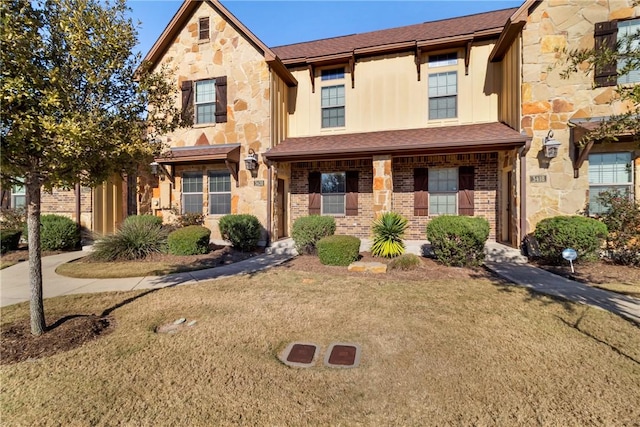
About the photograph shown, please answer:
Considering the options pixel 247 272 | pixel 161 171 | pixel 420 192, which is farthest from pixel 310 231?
pixel 161 171

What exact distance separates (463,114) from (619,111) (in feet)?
13.9

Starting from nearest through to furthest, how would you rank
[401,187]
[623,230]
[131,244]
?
[623,230], [131,244], [401,187]

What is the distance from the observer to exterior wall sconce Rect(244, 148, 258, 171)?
433 inches

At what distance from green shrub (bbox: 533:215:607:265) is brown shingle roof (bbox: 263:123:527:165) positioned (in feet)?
8.82

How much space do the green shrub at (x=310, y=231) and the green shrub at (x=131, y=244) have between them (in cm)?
434

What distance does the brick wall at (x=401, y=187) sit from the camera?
35.9ft

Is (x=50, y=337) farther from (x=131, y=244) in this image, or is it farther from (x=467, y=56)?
(x=467, y=56)

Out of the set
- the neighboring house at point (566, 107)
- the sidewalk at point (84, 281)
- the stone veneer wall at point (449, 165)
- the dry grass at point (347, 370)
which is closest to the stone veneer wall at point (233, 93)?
the sidewalk at point (84, 281)

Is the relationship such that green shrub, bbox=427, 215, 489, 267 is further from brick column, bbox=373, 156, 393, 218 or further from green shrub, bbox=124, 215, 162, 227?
green shrub, bbox=124, 215, 162, 227

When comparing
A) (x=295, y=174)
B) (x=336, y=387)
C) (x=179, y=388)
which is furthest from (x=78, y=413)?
(x=295, y=174)

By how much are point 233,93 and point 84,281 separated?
824cm

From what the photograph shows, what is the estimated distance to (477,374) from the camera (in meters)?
2.99

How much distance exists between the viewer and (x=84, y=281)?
6.70 m

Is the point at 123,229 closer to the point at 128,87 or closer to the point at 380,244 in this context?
the point at 128,87
